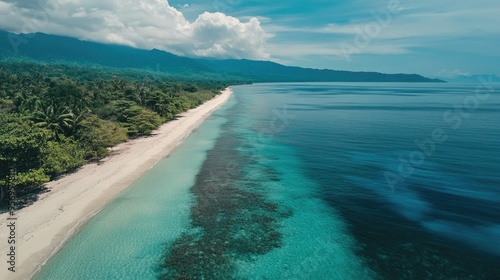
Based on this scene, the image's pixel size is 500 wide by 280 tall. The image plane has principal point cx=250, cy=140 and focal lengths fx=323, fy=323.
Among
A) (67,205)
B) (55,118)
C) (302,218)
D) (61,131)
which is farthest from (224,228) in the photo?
(55,118)

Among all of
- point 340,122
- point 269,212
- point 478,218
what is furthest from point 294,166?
point 340,122

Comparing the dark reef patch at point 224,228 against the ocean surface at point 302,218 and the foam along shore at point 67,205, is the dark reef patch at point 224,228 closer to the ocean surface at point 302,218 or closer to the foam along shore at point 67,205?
the ocean surface at point 302,218

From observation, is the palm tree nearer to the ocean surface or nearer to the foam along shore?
the foam along shore

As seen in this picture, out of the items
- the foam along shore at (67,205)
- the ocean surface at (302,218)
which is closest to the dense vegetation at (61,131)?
the foam along shore at (67,205)

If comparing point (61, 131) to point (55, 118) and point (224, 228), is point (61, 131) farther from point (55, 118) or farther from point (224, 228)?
point (224, 228)

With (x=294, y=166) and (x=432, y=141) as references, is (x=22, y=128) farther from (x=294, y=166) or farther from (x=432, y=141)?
(x=432, y=141)

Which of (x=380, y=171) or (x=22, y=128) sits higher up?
(x=22, y=128)
